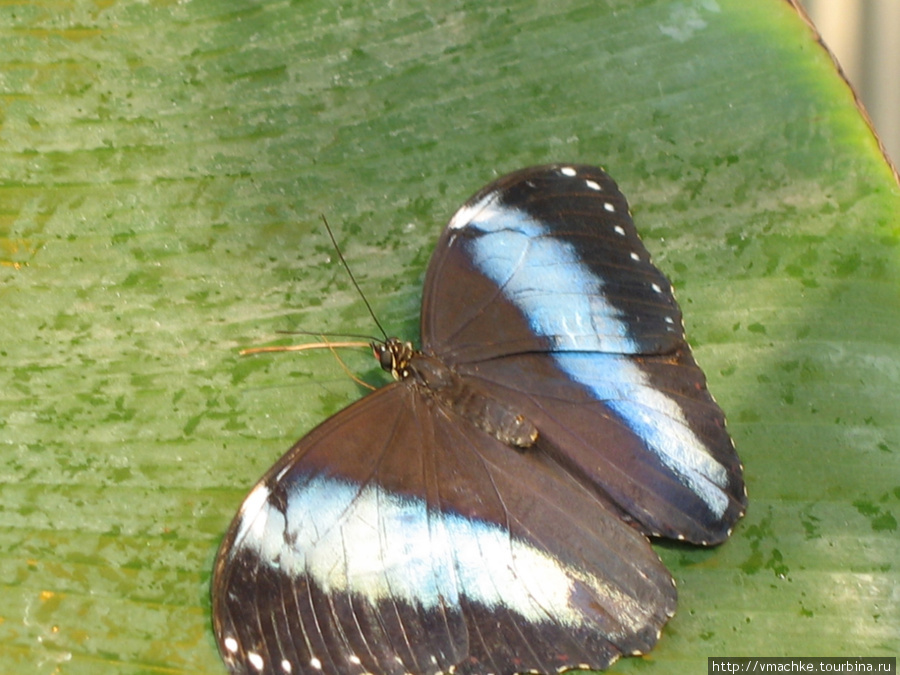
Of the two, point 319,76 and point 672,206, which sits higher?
point 319,76

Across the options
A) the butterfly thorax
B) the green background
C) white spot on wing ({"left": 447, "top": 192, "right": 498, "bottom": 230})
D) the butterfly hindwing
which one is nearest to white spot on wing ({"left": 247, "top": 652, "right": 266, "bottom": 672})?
the butterfly hindwing

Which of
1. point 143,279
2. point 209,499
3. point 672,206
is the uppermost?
point 143,279

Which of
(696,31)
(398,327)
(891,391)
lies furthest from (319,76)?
(891,391)

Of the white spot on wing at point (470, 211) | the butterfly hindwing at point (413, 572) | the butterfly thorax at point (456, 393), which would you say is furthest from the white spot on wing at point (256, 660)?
the white spot on wing at point (470, 211)

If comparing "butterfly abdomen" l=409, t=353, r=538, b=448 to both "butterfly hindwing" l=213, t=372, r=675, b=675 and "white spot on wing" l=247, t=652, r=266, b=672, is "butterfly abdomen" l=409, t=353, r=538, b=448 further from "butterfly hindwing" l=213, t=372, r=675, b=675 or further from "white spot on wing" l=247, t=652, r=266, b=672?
"white spot on wing" l=247, t=652, r=266, b=672

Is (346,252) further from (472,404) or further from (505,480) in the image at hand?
(505,480)

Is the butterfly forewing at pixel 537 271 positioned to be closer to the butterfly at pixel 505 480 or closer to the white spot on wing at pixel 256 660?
the butterfly at pixel 505 480

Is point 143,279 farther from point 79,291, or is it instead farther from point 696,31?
point 696,31

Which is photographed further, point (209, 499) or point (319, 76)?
point (319, 76)
